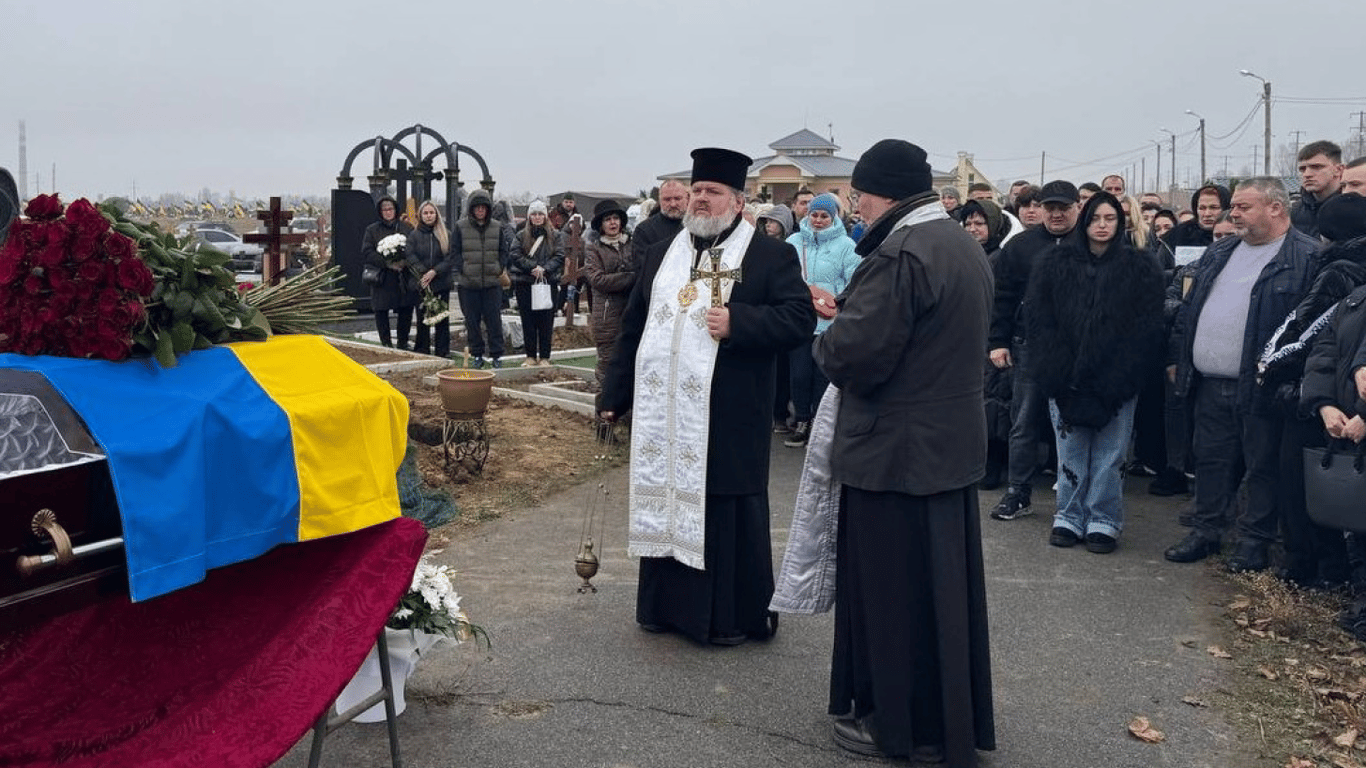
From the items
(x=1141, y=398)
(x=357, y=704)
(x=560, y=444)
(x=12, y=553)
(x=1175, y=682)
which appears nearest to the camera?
(x=12, y=553)

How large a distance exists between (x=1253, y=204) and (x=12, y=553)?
18.8 feet

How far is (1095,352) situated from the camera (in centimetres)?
656

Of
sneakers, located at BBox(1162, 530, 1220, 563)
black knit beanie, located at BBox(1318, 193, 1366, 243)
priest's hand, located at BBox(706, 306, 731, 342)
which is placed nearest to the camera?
priest's hand, located at BBox(706, 306, 731, 342)

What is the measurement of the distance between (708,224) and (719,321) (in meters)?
0.45

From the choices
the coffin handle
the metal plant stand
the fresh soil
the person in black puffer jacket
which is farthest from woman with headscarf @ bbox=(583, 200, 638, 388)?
the coffin handle

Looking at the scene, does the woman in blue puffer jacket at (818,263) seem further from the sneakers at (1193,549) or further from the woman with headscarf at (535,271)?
the woman with headscarf at (535,271)

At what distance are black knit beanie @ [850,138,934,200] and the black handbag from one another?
2.55 meters

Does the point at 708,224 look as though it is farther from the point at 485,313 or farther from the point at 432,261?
the point at 432,261

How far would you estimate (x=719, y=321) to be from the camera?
497 centimetres

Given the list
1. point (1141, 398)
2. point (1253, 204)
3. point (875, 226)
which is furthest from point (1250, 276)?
point (875, 226)

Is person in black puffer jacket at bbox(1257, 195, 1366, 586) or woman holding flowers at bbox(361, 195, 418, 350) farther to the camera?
woman holding flowers at bbox(361, 195, 418, 350)

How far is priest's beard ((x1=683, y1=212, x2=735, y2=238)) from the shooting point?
513 centimetres

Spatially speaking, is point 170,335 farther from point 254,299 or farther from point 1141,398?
point 1141,398

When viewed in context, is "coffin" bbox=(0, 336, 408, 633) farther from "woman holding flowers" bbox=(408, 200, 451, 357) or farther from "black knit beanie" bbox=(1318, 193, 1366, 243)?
"woman holding flowers" bbox=(408, 200, 451, 357)
